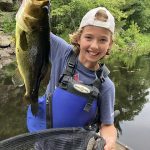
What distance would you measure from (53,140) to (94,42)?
118 centimetres

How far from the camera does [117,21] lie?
1207 inches

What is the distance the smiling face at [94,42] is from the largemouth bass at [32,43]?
2.32 ft

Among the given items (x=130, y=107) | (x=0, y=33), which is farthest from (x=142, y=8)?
(x=130, y=107)

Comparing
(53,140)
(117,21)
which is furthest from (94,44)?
(117,21)

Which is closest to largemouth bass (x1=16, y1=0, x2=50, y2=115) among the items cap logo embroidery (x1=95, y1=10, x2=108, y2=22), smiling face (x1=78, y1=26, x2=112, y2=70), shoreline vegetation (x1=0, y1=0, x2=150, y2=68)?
smiling face (x1=78, y1=26, x2=112, y2=70)

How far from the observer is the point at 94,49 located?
3723mm

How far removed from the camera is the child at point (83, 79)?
12.4 ft

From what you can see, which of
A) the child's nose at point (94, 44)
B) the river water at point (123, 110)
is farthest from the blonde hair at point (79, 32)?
the river water at point (123, 110)

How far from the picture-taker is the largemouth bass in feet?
8.34

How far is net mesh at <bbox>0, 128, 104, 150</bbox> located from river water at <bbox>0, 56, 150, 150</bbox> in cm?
498

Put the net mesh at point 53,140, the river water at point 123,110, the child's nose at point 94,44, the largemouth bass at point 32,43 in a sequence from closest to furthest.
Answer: the largemouth bass at point 32,43 < the child's nose at point 94,44 < the net mesh at point 53,140 < the river water at point 123,110

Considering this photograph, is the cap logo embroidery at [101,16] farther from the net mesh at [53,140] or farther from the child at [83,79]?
the net mesh at [53,140]

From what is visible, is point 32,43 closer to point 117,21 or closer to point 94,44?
point 94,44

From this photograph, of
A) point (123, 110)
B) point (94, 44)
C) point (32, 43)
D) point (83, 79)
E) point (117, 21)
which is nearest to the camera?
point (32, 43)
